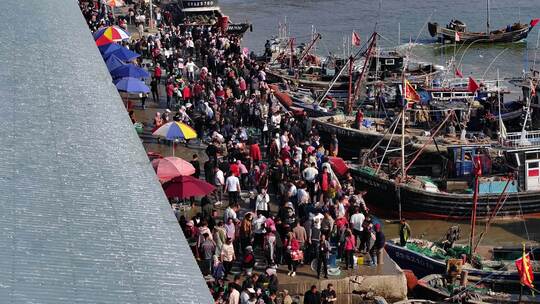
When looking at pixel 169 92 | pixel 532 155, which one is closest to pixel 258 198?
pixel 169 92

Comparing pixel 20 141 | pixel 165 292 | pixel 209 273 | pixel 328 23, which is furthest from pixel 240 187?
pixel 328 23

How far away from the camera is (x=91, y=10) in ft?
165

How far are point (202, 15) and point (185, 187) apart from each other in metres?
39.4

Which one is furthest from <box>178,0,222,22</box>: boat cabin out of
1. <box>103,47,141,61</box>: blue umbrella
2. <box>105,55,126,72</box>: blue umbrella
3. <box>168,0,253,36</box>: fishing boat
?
<box>105,55,126,72</box>: blue umbrella

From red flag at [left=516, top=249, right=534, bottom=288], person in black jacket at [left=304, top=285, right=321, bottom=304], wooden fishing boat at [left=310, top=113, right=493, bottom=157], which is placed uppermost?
person in black jacket at [left=304, top=285, right=321, bottom=304]

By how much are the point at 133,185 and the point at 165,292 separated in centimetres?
330

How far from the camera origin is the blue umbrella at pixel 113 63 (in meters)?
31.0

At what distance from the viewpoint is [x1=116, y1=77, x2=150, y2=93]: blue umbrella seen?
29.1 metres

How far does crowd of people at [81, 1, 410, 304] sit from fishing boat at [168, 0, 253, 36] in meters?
20.3

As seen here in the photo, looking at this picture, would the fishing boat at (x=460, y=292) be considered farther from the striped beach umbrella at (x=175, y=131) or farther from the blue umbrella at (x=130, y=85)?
the blue umbrella at (x=130, y=85)

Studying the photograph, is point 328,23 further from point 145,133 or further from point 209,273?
point 209,273

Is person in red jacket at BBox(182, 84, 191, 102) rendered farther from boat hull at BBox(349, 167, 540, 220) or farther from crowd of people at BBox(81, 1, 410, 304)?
boat hull at BBox(349, 167, 540, 220)

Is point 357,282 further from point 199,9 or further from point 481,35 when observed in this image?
point 481,35

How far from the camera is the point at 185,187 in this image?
67.2 feet
